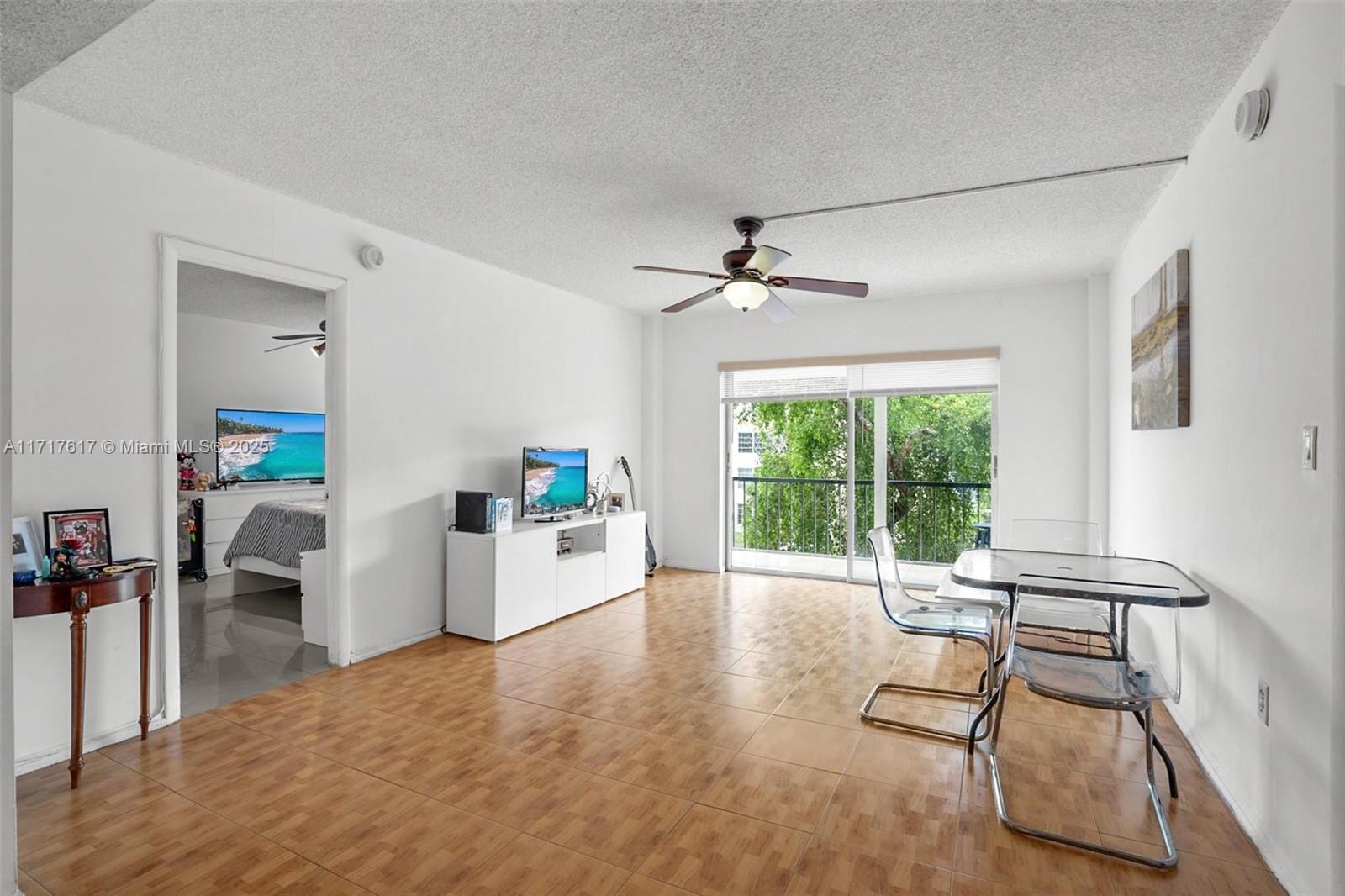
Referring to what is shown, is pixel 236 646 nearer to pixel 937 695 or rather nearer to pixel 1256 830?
pixel 937 695

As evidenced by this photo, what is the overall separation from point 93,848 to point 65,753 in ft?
2.73

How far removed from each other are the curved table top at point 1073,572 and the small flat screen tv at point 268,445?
6.36 metres

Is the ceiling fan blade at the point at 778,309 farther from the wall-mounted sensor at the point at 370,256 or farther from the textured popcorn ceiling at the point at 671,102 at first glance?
the wall-mounted sensor at the point at 370,256

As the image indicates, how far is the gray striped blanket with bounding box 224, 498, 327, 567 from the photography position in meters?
5.23

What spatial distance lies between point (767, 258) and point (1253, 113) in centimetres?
182

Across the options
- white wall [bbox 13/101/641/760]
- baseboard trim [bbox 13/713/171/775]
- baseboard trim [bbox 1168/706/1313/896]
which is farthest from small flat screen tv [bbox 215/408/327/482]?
baseboard trim [bbox 1168/706/1313/896]

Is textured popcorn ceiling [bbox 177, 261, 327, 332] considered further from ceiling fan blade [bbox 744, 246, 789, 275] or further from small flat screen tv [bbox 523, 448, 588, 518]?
ceiling fan blade [bbox 744, 246, 789, 275]

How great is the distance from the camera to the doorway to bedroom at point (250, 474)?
420 centimetres

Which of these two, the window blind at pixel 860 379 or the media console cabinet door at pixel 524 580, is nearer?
the media console cabinet door at pixel 524 580

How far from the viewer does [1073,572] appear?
286cm

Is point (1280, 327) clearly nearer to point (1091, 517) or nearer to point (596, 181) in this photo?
point (596, 181)

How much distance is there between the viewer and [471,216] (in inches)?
150

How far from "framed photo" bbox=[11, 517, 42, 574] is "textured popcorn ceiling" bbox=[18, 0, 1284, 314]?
5.23 ft

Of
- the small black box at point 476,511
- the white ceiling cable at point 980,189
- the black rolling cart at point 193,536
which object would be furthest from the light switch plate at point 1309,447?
the black rolling cart at point 193,536
